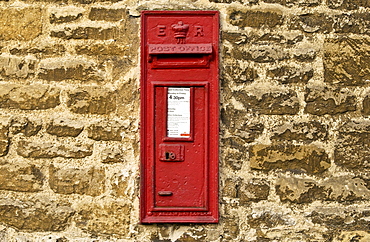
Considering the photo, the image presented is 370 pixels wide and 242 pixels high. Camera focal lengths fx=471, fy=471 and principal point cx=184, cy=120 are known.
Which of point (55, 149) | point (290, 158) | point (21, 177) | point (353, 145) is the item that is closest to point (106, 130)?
point (55, 149)

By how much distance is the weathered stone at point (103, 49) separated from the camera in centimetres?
277

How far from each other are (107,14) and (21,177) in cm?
108

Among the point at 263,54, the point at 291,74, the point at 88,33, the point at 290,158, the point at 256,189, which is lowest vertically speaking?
the point at 256,189

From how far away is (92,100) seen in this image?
2.76 m

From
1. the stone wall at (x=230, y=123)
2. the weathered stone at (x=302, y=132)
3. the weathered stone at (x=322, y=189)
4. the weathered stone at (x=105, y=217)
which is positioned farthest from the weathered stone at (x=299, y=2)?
the weathered stone at (x=105, y=217)

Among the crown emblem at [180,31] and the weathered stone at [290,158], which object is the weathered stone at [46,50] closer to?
the crown emblem at [180,31]

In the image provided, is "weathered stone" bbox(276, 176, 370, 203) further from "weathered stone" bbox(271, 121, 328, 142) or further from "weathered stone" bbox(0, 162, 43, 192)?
"weathered stone" bbox(0, 162, 43, 192)

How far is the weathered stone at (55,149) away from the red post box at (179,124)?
1.16 ft

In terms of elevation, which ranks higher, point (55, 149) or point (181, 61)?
point (181, 61)

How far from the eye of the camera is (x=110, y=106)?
276 centimetres

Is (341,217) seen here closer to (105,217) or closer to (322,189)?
(322,189)

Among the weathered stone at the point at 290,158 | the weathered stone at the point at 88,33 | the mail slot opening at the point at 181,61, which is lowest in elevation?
the weathered stone at the point at 290,158

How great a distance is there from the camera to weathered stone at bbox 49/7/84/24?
2.77 metres

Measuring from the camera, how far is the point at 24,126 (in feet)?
9.05
